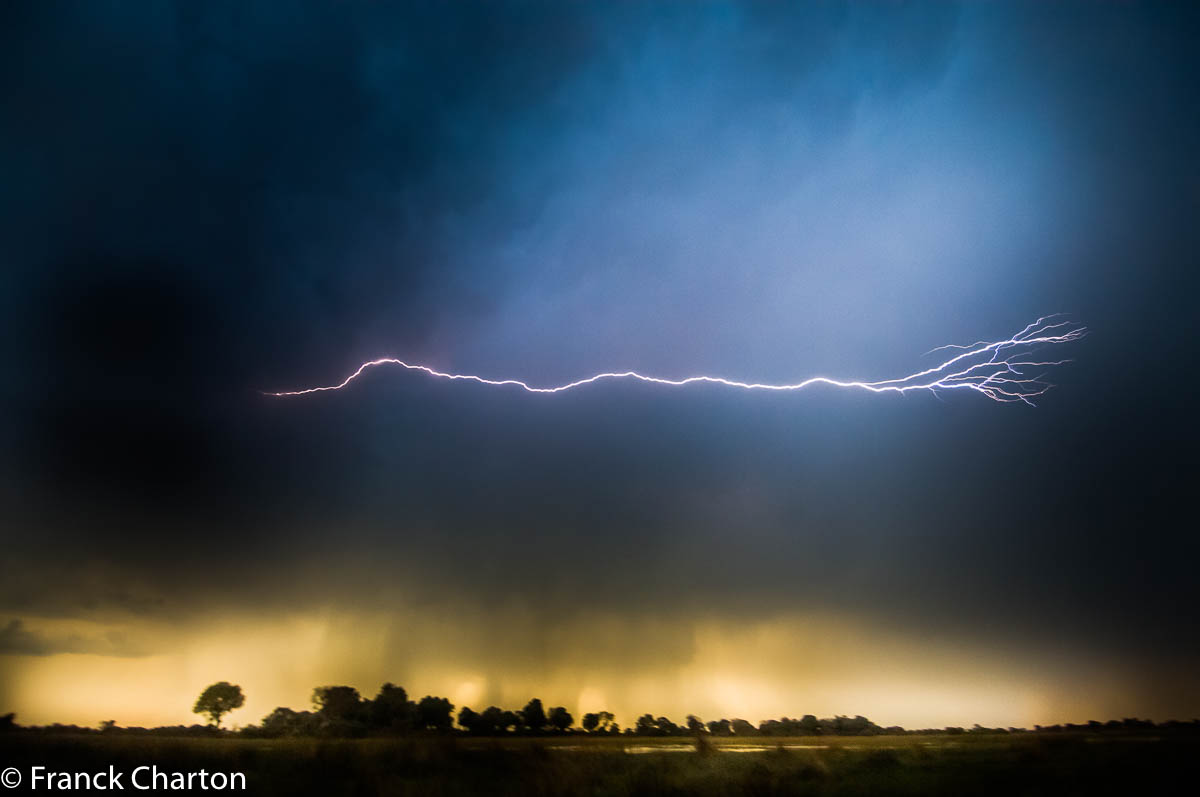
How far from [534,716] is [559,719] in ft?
4.48

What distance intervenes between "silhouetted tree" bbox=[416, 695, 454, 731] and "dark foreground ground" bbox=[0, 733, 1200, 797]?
1338 cm

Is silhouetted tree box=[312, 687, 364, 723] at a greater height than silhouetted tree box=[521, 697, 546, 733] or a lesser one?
greater

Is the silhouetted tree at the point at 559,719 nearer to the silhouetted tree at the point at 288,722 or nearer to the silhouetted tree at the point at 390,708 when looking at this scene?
the silhouetted tree at the point at 390,708

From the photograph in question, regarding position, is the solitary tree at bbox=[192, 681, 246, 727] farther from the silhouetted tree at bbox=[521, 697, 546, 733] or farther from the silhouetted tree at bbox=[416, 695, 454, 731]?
the silhouetted tree at bbox=[521, 697, 546, 733]

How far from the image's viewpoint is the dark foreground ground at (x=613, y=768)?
1220 centimetres

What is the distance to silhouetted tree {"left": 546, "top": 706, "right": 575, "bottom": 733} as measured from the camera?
3083 cm

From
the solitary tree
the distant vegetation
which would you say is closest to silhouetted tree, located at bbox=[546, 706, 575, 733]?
the distant vegetation

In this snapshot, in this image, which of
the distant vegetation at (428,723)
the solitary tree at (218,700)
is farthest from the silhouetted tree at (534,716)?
the solitary tree at (218,700)

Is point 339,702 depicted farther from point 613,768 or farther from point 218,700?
point 613,768

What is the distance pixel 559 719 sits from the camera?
3098 cm

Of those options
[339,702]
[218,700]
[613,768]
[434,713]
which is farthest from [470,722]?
[613,768]

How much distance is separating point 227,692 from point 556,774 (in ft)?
75.4

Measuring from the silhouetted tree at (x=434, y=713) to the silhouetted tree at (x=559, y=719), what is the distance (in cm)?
528

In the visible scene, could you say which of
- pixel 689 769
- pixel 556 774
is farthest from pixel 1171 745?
pixel 556 774
